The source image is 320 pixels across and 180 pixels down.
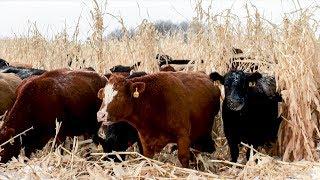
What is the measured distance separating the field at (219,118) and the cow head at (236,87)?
0.37 meters

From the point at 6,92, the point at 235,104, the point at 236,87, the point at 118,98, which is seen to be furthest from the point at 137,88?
the point at 6,92

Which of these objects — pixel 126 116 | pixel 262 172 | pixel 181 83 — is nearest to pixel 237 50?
pixel 181 83

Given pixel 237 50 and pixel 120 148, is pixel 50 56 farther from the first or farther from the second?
pixel 120 148

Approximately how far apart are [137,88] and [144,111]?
0.98ft

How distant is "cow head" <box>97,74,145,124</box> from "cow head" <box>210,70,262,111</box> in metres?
1.12

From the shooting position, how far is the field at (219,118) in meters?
5.53

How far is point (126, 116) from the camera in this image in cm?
629

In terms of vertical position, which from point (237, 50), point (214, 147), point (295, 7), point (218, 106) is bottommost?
point (214, 147)

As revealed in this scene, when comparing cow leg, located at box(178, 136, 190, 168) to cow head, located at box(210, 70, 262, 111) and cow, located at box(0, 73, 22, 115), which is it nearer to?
cow head, located at box(210, 70, 262, 111)

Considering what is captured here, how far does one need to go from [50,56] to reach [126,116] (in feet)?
22.6

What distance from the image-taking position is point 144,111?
6375mm

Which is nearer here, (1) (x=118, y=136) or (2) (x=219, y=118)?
(1) (x=118, y=136)

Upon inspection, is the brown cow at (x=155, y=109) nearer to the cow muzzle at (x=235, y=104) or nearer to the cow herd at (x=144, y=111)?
the cow herd at (x=144, y=111)

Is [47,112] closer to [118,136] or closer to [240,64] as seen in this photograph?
[118,136]
